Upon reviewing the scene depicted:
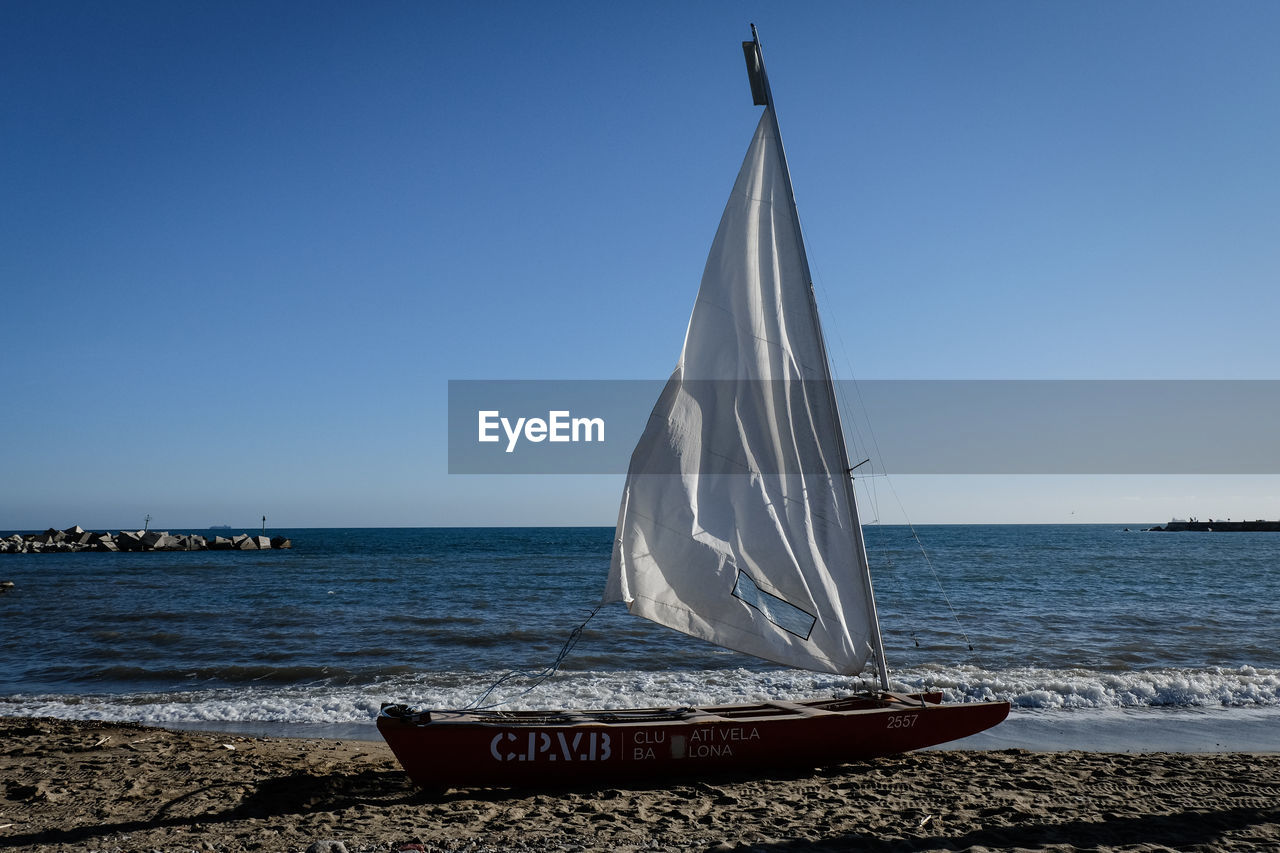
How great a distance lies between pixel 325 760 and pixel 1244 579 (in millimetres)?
43491

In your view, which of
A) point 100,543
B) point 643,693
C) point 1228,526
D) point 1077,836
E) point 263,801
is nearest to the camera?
point 1077,836

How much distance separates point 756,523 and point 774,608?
0.97 meters

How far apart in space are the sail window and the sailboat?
0.02 meters

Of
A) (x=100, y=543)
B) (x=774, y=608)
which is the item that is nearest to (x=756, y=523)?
(x=774, y=608)

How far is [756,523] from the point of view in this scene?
816 cm

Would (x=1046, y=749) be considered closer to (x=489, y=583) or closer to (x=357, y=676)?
(x=357, y=676)

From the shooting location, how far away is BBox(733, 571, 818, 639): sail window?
809 centimetres

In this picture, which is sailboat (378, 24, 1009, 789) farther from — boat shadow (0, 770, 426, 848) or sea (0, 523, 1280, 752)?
sea (0, 523, 1280, 752)

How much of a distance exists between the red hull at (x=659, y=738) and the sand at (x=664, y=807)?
21 cm

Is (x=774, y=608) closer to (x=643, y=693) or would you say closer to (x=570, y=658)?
(x=643, y=693)

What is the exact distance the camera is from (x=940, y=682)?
1408 centimetres

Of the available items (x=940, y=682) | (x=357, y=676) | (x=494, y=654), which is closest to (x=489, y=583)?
(x=494, y=654)

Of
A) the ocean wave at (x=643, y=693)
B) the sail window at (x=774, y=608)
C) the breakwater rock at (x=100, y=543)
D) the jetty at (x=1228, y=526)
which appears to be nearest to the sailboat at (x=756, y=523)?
the sail window at (x=774, y=608)

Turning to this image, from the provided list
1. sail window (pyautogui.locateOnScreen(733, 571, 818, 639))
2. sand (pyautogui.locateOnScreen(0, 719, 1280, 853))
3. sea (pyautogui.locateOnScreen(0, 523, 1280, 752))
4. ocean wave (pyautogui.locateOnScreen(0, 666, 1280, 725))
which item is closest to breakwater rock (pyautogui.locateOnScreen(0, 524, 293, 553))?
sea (pyautogui.locateOnScreen(0, 523, 1280, 752))
